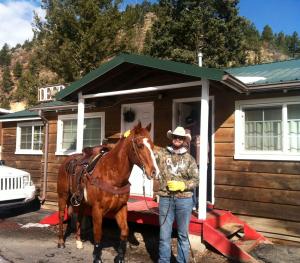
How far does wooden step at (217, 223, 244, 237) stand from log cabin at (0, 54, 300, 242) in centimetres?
50

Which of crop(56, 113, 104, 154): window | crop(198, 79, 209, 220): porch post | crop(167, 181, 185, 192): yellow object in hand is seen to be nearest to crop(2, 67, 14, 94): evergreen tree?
crop(56, 113, 104, 154): window

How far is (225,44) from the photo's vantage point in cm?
3238

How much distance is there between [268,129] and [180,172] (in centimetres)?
311

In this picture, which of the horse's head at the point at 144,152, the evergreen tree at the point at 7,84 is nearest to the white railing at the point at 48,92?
the horse's head at the point at 144,152

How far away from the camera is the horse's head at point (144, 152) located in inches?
204

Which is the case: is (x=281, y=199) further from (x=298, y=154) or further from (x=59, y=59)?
(x=59, y=59)

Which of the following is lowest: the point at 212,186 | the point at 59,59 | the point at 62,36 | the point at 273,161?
the point at 212,186

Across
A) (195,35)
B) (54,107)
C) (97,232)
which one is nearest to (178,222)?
(97,232)

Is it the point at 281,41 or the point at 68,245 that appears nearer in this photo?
the point at 68,245

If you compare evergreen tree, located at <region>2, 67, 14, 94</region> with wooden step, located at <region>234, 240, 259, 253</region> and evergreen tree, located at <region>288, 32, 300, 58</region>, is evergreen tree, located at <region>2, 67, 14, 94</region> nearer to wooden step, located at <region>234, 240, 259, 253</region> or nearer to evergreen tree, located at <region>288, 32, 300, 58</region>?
evergreen tree, located at <region>288, 32, 300, 58</region>

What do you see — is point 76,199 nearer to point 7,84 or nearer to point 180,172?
point 180,172

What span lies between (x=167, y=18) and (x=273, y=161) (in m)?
27.0

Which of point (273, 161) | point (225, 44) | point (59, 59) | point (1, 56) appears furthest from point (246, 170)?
point (1, 56)

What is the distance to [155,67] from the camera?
7.16 meters
